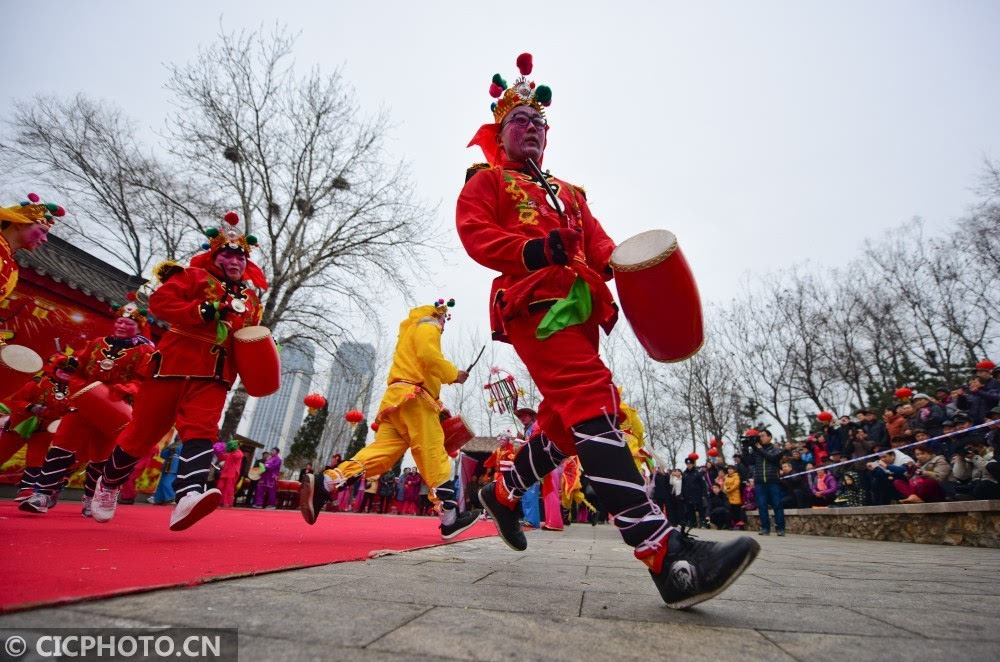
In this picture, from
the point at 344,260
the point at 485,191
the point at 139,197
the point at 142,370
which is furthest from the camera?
the point at 344,260

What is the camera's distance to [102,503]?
3.49 meters

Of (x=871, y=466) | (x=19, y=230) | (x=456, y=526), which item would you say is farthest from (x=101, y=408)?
(x=871, y=466)

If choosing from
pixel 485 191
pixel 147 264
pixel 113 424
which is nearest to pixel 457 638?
pixel 485 191

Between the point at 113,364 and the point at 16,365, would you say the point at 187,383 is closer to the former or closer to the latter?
the point at 113,364

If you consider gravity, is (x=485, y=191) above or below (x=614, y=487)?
above

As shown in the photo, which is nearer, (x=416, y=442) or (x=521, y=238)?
(x=521, y=238)

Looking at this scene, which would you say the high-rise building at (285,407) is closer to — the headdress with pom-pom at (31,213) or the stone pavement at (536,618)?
the headdress with pom-pom at (31,213)

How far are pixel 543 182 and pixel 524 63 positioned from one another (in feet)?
3.28

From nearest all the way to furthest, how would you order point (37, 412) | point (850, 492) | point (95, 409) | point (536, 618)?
1. point (536, 618)
2. point (95, 409)
3. point (37, 412)
4. point (850, 492)

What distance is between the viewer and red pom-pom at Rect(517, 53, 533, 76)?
2.88 metres

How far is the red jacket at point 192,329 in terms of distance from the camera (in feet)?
10.6

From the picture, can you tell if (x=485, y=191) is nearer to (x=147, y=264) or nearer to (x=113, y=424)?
(x=113, y=424)

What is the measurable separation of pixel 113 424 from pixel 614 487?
4.70 m

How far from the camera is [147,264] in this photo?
52.8ft
